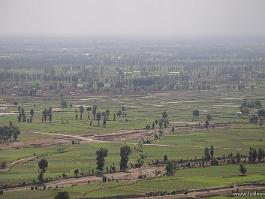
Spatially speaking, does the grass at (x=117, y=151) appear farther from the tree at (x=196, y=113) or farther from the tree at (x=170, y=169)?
the tree at (x=196, y=113)

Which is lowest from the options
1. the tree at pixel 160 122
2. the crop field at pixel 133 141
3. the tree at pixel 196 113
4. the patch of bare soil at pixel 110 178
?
the patch of bare soil at pixel 110 178

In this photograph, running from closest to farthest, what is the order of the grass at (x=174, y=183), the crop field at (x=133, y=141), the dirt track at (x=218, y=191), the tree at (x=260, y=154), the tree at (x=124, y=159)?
1. the dirt track at (x=218, y=191)
2. the grass at (x=174, y=183)
3. the crop field at (x=133, y=141)
4. the tree at (x=124, y=159)
5. the tree at (x=260, y=154)

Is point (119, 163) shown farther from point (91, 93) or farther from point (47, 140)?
point (91, 93)

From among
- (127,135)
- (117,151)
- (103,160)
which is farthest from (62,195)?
(127,135)

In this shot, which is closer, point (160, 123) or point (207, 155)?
point (207, 155)

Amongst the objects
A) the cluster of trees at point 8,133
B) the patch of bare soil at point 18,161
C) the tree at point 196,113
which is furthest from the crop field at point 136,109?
the patch of bare soil at point 18,161

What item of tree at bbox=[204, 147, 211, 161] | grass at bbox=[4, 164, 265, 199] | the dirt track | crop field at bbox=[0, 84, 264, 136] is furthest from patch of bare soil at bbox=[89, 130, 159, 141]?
the dirt track

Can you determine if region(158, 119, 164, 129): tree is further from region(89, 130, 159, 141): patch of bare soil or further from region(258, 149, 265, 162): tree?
region(258, 149, 265, 162): tree

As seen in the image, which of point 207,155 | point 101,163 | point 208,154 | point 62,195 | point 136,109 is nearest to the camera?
point 62,195

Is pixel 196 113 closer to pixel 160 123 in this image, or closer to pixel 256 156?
pixel 160 123
